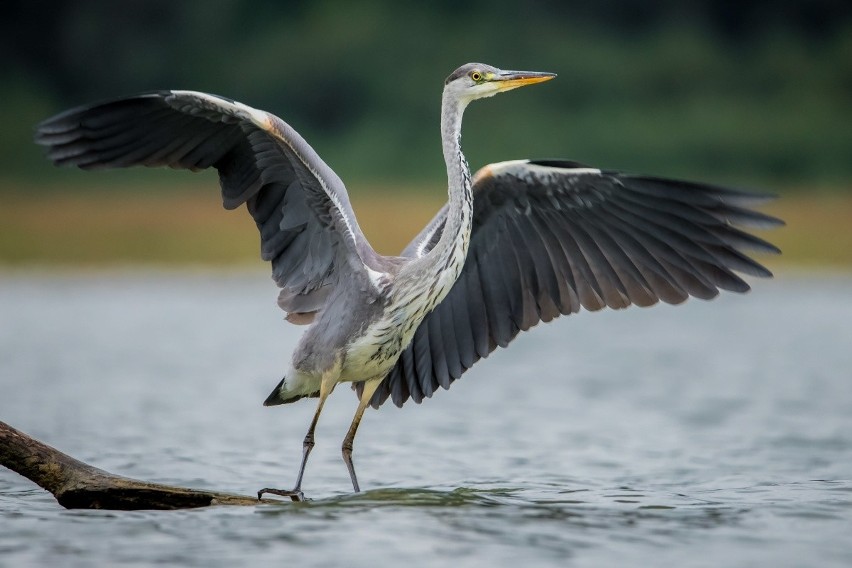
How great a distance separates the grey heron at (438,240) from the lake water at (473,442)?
0.91 meters

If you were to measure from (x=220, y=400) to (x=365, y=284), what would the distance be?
18.6 ft

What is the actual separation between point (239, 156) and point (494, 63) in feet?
103

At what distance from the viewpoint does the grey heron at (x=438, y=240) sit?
841 cm

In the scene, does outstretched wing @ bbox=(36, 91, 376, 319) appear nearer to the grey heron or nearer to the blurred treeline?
the grey heron

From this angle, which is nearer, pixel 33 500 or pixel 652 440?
pixel 33 500

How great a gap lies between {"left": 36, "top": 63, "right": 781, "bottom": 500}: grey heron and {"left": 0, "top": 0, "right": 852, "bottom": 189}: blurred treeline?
83.2 feet

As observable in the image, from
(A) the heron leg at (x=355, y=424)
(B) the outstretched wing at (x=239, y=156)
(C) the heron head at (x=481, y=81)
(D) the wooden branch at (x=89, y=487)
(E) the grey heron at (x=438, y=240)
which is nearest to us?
(D) the wooden branch at (x=89, y=487)

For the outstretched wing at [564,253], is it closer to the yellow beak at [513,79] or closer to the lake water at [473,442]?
the yellow beak at [513,79]

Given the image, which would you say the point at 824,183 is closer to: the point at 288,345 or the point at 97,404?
the point at 288,345

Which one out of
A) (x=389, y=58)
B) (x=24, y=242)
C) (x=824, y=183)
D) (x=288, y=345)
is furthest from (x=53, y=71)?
(x=288, y=345)

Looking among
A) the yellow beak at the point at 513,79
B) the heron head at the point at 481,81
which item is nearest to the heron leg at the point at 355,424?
the heron head at the point at 481,81

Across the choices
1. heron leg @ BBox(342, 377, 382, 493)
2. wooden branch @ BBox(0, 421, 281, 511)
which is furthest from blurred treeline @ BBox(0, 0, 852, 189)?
wooden branch @ BBox(0, 421, 281, 511)

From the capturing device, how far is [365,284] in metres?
8.73

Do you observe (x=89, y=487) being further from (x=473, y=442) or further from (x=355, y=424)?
(x=473, y=442)
